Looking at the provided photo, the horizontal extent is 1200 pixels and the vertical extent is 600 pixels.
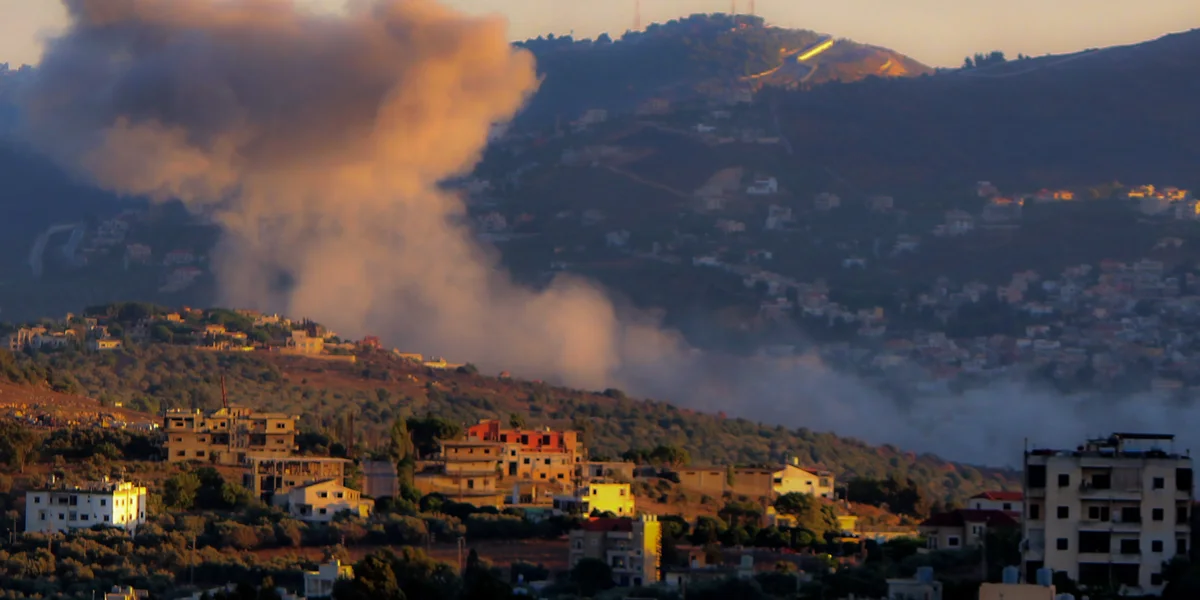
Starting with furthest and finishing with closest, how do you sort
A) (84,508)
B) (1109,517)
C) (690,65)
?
1. (690,65)
2. (84,508)
3. (1109,517)

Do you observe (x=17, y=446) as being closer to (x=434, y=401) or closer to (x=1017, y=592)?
(x=434, y=401)

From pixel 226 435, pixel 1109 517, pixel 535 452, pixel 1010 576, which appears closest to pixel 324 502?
pixel 226 435

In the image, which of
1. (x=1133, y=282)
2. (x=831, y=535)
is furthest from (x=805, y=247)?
(x=831, y=535)

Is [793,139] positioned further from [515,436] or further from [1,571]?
[1,571]

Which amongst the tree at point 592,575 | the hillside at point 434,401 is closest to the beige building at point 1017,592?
the tree at point 592,575

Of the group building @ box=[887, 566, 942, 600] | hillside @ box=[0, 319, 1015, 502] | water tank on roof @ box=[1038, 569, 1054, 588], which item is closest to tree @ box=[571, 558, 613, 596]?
building @ box=[887, 566, 942, 600]

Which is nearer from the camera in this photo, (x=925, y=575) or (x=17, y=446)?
(x=925, y=575)

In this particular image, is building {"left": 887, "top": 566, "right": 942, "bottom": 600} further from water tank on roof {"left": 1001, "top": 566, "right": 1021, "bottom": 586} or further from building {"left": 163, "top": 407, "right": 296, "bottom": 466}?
building {"left": 163, "top": 407, "right": 296, "bottom": 466}
